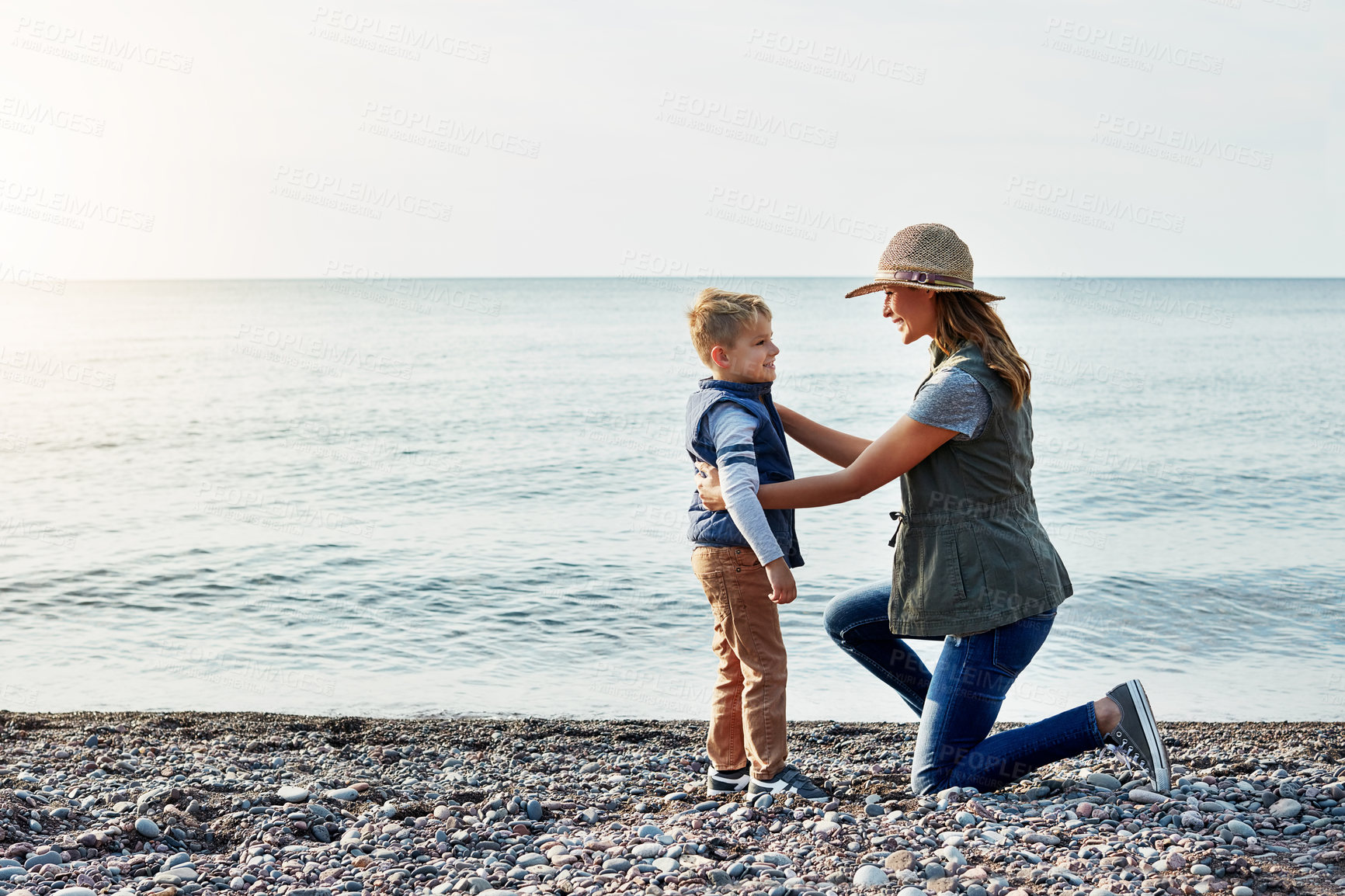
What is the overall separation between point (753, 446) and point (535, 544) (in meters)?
7.87

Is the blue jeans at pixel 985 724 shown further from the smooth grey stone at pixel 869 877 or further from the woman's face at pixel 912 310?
the woman's face at pixel 912 310

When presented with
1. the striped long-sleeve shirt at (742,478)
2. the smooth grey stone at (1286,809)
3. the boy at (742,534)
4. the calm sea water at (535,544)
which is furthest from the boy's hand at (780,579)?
the calm sea water at (535,544)

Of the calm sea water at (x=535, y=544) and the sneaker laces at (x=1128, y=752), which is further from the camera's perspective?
the calm sea water at (x=535, y=544)

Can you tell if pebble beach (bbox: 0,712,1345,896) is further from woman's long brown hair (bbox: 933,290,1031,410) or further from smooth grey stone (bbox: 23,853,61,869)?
woman's long brown hair (bbox: 933,290,1031,410)

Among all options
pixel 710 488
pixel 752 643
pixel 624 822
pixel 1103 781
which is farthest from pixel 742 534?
pixel 1103 781

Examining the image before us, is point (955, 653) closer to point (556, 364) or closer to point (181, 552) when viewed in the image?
point (181, 552)

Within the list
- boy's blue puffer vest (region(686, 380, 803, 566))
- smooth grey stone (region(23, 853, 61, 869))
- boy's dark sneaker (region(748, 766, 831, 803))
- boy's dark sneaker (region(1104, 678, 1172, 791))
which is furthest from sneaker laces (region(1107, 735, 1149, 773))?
smooth grey stone (region(23, 853, 61, 869))

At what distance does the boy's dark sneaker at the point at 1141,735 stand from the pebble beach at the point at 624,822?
0.11 meters

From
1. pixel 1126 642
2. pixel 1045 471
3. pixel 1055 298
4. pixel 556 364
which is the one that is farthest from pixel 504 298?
pixel 1126 642

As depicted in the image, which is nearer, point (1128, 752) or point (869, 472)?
point (869, 472)

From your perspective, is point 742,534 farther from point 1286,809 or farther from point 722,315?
point 1286,809

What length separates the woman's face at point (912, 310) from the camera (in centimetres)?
404

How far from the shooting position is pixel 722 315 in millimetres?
4102

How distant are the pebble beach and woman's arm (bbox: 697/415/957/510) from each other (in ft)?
3.82
